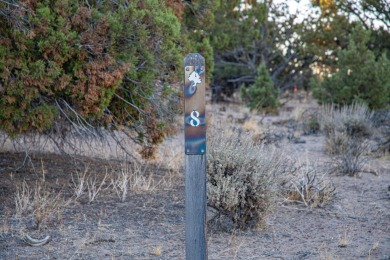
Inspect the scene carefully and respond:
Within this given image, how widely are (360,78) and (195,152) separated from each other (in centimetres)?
1313

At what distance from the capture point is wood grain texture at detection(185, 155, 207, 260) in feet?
14.2

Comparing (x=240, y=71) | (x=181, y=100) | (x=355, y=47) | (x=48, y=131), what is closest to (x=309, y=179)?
(x=181, y=100)

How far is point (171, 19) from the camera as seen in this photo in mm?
7707

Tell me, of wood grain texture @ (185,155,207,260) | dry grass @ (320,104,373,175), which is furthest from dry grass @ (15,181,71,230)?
dry grass @ (320,104,373,175)

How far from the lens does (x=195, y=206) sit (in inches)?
172

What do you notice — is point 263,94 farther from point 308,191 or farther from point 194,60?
point 194,60

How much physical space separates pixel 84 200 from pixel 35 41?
1.82 metres

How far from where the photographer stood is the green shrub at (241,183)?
6.14 m

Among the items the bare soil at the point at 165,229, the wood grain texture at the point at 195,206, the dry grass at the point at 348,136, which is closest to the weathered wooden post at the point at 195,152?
the wood grain texture at the point at 195,206

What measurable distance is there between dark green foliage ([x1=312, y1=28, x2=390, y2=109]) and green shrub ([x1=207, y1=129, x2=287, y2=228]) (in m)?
10.5

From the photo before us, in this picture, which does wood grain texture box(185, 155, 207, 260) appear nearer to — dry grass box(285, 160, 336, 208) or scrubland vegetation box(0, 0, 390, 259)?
scrubland vegetation box(0, 0, 390, 259)

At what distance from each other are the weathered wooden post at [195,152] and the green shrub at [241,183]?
1.63m

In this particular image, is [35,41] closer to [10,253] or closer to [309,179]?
[10,253]

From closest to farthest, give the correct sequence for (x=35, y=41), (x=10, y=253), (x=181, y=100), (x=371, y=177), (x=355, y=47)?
1. (x=10, y=253)
2. (x=35, y=41)
3. (x=181, y=100)
4. (x=371, y=177)
5. (x=355, y=47)
